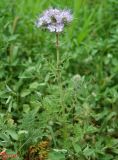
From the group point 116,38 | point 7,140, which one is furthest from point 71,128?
point 116,38

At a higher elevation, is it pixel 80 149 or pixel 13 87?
pixel 13 87

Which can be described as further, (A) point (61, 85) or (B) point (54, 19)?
(A) point (61, 85)

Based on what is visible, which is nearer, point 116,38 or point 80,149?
point 80,149

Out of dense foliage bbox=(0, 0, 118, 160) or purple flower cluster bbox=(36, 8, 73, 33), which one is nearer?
purple flower cluster bbox=(36, 8, 73, 33)

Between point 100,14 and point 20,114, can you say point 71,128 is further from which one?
point 100,14

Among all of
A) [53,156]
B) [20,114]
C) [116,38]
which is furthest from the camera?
[116,38]

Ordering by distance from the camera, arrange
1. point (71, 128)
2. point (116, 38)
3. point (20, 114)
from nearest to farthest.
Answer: point (71, 128) < point (20, 114) < point (116, 38)

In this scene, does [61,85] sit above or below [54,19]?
below

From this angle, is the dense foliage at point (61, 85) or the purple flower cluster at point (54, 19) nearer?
the purple flower cluster at point (54, 19)
